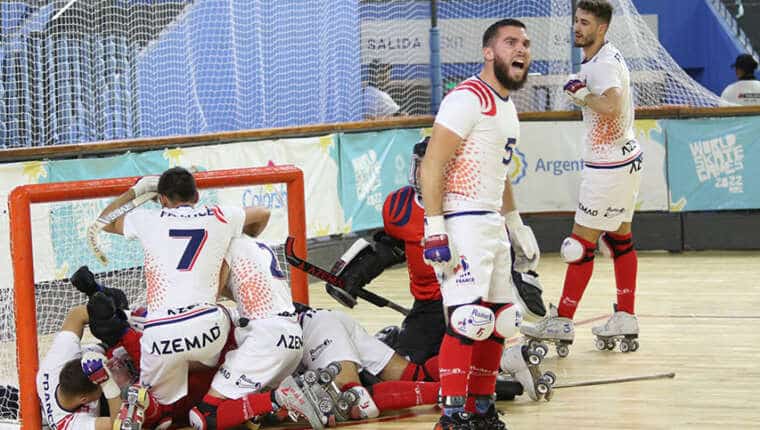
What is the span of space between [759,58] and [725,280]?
8076 mm

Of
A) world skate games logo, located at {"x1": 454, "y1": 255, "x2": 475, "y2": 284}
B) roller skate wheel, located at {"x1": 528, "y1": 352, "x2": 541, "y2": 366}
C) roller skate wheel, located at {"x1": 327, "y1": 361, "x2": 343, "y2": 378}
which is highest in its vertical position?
world skate games logo, located at {"x1": 454, "y1": 255, "x2": 475, "y2": 284}

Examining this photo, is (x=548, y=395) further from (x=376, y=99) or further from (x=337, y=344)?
(x=376, y=99)

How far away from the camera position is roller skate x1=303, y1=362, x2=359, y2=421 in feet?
17.8

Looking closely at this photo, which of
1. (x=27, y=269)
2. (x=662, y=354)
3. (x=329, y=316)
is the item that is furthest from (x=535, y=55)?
(x=27, y=269)

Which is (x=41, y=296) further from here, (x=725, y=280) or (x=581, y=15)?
(x=725, y=280)

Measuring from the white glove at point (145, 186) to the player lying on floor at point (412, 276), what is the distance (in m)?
0.94

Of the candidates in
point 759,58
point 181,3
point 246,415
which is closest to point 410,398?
point 246,415

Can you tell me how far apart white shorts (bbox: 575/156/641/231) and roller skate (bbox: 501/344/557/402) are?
1439mm

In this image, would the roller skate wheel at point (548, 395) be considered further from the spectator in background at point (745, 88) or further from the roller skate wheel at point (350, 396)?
the spectator in background at point (745, 88)

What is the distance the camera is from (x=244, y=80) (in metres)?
10.2

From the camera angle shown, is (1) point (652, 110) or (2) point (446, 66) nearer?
(1) point (652, 110)

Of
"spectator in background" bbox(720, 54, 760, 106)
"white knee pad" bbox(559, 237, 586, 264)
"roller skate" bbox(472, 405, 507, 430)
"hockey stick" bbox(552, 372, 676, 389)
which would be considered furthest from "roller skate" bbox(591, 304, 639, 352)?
"spectator in background" bbox(720, 54, 760, 106)

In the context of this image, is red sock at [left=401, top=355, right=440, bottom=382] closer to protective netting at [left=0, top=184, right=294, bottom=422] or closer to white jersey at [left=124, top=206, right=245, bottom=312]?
white jersey at [left=124, top=206, right=245, bottom=312]

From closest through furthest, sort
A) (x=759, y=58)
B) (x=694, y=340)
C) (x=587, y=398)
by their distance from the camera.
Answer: (x=587, y=398), (x=694, y=340), (x=759, y=58)
